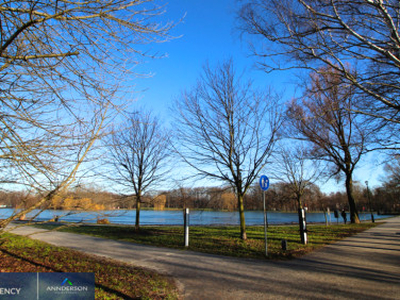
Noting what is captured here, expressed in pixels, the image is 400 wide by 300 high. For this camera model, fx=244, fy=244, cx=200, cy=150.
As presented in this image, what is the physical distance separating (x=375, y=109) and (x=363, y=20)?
3.06m

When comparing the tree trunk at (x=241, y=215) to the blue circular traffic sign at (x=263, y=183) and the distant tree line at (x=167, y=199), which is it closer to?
the distant tree line at (x=167, y=199)

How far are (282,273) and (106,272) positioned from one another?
4.18 metres

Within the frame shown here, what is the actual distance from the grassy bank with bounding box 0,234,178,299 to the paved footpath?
0.49 meters

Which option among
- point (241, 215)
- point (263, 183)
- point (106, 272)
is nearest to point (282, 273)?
point (263, 183)

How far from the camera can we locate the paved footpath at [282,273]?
4660 millimetres

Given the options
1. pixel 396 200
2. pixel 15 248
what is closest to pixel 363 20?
pixel 15 248

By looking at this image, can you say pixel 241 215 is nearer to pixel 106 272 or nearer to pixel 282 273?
pixel 282 273

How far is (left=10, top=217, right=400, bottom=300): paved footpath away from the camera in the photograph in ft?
15.3

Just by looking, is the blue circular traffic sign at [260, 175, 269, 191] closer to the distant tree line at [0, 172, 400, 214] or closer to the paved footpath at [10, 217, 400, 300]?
the paved footpath at [10, 217, 400, 300]

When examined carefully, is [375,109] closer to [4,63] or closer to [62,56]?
[62,56]

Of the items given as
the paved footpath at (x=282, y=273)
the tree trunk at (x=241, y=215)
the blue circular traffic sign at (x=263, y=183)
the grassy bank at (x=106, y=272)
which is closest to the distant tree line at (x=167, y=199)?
the tree trunk at (x=241, y=215)

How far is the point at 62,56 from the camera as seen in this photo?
2947 millimetres

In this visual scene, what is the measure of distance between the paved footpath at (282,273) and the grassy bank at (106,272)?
493 mm

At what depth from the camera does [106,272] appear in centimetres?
559
